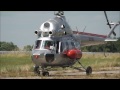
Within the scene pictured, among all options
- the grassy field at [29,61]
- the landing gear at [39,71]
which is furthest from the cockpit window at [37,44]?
the grassy field at [29,61]

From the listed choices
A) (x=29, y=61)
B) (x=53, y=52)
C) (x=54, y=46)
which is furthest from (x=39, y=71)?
(x=29, y=61)

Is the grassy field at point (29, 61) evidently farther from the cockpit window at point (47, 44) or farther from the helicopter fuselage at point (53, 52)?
the cockpit window at point (47, 44)

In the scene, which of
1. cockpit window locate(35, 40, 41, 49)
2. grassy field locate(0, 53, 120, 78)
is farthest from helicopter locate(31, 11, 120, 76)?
grassy field locate(0, 53, 120, 78)

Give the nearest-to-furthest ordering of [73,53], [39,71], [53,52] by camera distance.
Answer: [53,52], [39,71], [73,53]

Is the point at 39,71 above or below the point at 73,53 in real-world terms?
below

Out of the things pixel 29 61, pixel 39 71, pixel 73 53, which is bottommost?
pixel 39 71

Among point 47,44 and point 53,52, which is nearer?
point 53,52

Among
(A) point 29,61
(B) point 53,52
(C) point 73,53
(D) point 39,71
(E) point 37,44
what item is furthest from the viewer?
(A) point 29,61

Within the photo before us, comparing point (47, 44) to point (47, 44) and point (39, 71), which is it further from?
point (39, 71)

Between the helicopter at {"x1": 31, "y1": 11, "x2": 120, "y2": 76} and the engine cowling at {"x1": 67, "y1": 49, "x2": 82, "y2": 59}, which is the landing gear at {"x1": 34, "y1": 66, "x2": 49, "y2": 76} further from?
the engine cowling at {"x1": 67, "y1": 49, "x2": 82, "y2": 59}

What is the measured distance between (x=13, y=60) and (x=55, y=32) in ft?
26.1
